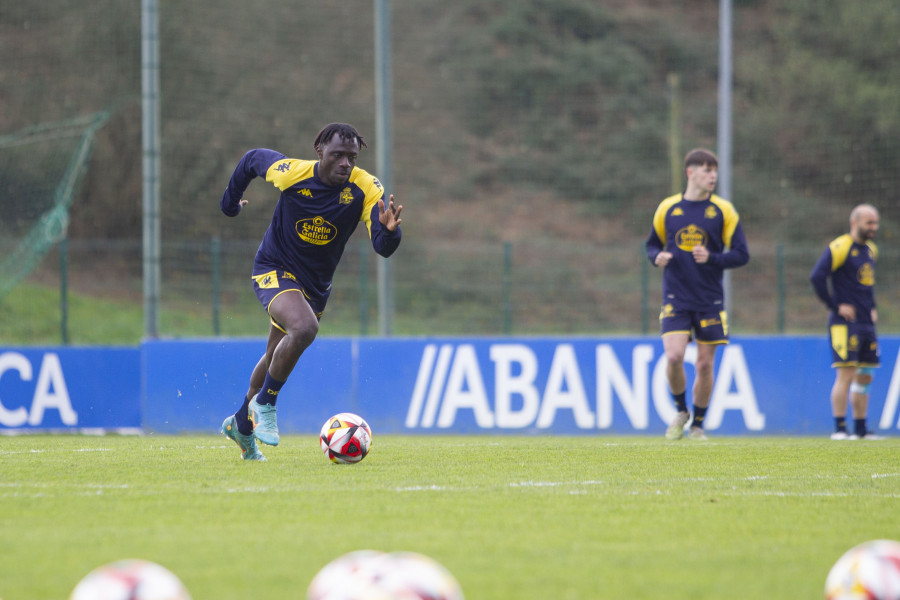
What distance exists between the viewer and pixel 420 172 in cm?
3150

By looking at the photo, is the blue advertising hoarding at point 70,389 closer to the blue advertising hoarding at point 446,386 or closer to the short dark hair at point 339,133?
the blue advertising hoarding at point 446,386

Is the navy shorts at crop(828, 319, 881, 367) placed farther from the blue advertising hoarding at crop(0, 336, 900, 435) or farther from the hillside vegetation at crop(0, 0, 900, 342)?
the hillside vegetation at crop(0, 0, 900, 342)

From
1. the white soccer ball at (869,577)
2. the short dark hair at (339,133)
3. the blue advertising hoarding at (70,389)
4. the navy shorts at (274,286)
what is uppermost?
the short dark hair at (339,133)

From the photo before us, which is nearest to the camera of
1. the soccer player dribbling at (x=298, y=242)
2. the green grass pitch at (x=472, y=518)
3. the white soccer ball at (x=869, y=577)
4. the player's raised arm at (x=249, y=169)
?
the white soccer ball at (x=869, y=577)

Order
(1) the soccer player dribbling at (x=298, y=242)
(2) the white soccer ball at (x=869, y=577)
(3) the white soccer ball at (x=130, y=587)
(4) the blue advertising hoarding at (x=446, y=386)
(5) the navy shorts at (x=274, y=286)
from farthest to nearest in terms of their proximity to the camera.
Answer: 1. (4) the blue advertising hoarding at (x=446, y=386)
2. (5) the navy shorts at (x=274, y=286)
3. (1) the soccer player dribbling at (x=298, y=242)
4. (2) the white soccer ball at (x=869, y=577)
5. (3) the white soccer ball at (x=130, y=587)

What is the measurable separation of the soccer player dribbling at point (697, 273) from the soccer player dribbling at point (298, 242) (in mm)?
3316

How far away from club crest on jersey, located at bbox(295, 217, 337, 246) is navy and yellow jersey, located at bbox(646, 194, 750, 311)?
338cm

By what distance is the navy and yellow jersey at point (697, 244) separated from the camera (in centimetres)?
998

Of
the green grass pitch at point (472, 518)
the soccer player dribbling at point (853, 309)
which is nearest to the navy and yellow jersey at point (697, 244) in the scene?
the soccer player dribbling at point (853, 309)

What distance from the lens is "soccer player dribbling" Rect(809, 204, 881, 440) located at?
35.1 feet

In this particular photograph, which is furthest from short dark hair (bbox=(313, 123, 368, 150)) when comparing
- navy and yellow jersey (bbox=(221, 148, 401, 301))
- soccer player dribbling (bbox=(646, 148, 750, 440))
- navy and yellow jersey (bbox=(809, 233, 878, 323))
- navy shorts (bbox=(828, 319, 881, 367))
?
navy shorts (bbox=(828, 319, 881, 367))

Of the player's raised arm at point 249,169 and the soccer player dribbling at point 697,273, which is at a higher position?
the player's raised arm at point 249,169

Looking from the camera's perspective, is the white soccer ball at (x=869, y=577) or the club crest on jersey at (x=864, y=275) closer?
the white soccer ball at (x=869, y=577)

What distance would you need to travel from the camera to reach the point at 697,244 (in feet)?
32.9
